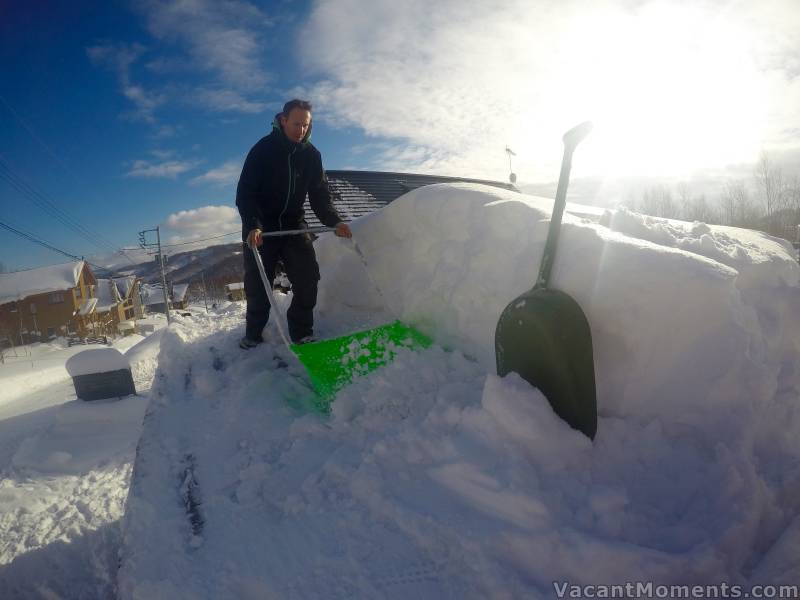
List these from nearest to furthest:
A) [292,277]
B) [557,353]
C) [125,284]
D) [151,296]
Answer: [557,353] → [292,277] → [125,284] → [151,296]

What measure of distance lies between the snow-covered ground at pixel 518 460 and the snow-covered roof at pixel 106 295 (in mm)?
45793

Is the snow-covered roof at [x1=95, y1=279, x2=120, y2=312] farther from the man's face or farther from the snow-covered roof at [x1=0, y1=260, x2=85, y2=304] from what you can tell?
the man's face

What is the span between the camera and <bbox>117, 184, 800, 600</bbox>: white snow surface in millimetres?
1353

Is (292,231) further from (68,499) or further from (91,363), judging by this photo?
(91,363)

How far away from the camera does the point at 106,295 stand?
4212 centimetres

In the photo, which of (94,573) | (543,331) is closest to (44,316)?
(94,573)

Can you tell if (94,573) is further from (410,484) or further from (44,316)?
(44,316)

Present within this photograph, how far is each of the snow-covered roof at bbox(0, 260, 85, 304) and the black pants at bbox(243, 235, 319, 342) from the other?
39.6 meters

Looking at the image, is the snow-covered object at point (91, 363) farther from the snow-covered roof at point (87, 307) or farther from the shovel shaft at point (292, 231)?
the snow-covered roof at point (87, 307)

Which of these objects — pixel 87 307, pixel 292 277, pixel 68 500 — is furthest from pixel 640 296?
pixel 87 307

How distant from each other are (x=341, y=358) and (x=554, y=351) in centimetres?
128

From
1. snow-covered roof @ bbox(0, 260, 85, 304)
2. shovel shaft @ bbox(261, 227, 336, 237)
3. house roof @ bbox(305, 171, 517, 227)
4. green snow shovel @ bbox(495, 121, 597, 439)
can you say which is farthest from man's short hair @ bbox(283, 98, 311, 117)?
snow-covered roof @ bbox(0, 260, 85, 304)

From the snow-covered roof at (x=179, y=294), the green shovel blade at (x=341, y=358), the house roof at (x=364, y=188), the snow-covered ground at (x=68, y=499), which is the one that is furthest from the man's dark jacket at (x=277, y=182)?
the snow-covered roof at (x=179, y=294)

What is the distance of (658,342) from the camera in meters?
1.74
